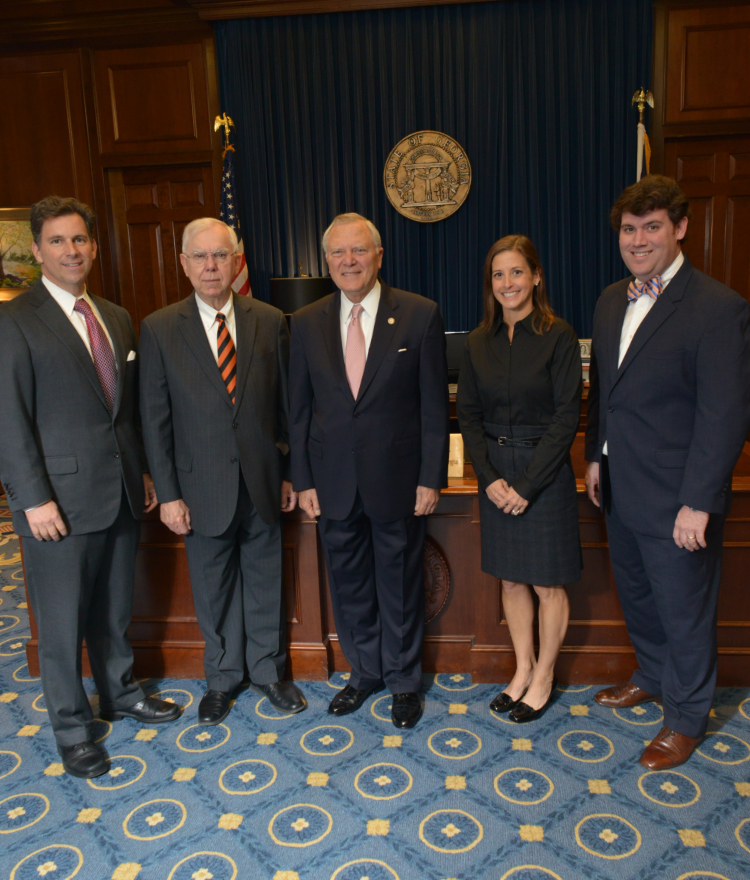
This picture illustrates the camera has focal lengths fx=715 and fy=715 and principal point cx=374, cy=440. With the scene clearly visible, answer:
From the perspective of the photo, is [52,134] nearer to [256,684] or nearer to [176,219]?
[176,219]

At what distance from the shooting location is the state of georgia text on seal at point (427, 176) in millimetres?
5969

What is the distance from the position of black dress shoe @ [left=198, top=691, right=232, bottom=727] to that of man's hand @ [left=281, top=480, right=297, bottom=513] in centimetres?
74

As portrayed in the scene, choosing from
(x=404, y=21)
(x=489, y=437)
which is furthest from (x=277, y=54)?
(x=489, y=437)

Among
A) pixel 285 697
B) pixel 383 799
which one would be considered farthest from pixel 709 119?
pixel 383 799

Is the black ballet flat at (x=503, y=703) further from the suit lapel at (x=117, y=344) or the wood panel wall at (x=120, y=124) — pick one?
the wood panel wall at (x=120, y=124)

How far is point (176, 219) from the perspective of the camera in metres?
6.23

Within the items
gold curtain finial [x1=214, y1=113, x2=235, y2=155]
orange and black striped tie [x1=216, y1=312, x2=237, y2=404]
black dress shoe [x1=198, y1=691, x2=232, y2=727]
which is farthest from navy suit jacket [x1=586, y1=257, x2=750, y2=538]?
gold curtain finial [x1=214, y1=113, x2=235, y2=155]

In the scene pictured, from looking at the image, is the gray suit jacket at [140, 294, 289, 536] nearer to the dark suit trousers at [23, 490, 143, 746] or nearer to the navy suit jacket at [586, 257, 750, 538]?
the dark suit trousers at [23, 490, 143, 746]

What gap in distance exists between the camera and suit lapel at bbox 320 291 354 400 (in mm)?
2432

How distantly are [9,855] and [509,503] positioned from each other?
6.01 feet

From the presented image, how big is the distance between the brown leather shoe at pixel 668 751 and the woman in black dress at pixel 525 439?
41 centimetres

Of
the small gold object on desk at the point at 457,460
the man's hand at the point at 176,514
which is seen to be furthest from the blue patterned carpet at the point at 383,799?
the small gold object on desk at the point at 457,460

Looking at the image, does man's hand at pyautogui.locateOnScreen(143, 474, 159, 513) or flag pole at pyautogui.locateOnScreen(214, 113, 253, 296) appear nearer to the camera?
man's hand at pyautogui.locateOnScreen(143, 474, 159, 513)

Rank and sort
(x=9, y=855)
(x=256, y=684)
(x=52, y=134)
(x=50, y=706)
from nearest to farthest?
(x=9, y=855) → (x=50, y=706) → (x=256, y=684) → (x=52, y=134)
